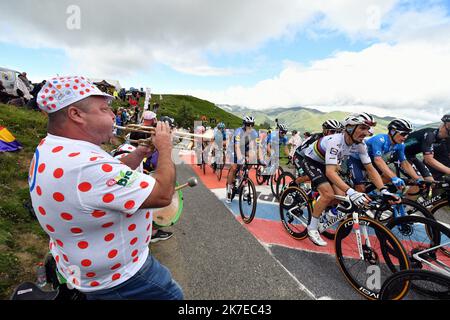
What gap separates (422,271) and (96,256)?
309cm

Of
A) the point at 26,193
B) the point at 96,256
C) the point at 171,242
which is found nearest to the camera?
the point at 96,256

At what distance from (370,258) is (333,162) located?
1572mm

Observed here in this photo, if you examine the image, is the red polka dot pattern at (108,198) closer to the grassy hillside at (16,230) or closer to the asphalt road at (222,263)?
the asphalt road at (222,263)

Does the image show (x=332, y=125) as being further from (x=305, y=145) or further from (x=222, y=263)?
(x=222, y=263)

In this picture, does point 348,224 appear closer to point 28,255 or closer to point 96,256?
point 96,256

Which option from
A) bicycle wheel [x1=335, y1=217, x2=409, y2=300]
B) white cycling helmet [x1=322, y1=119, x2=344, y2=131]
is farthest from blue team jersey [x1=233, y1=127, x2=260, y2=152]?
bicycle wheel [x1=335, y1=217, x2=409, y2=300]

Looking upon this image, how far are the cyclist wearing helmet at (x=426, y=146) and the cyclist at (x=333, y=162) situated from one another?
2004mm

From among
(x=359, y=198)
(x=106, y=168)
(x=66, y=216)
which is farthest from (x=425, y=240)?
(x=66, y=216)

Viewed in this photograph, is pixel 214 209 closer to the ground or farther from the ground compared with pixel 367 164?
closer to the ground

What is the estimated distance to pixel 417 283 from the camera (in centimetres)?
313

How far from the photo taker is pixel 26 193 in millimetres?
5121

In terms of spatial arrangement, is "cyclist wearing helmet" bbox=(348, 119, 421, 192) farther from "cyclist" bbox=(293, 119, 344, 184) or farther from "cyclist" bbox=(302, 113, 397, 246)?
"cyclist" bbox=(293, 119, 344, 184)

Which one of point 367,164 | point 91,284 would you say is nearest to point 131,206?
point 91,284

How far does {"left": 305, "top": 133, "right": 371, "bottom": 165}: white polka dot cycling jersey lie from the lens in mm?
4035
